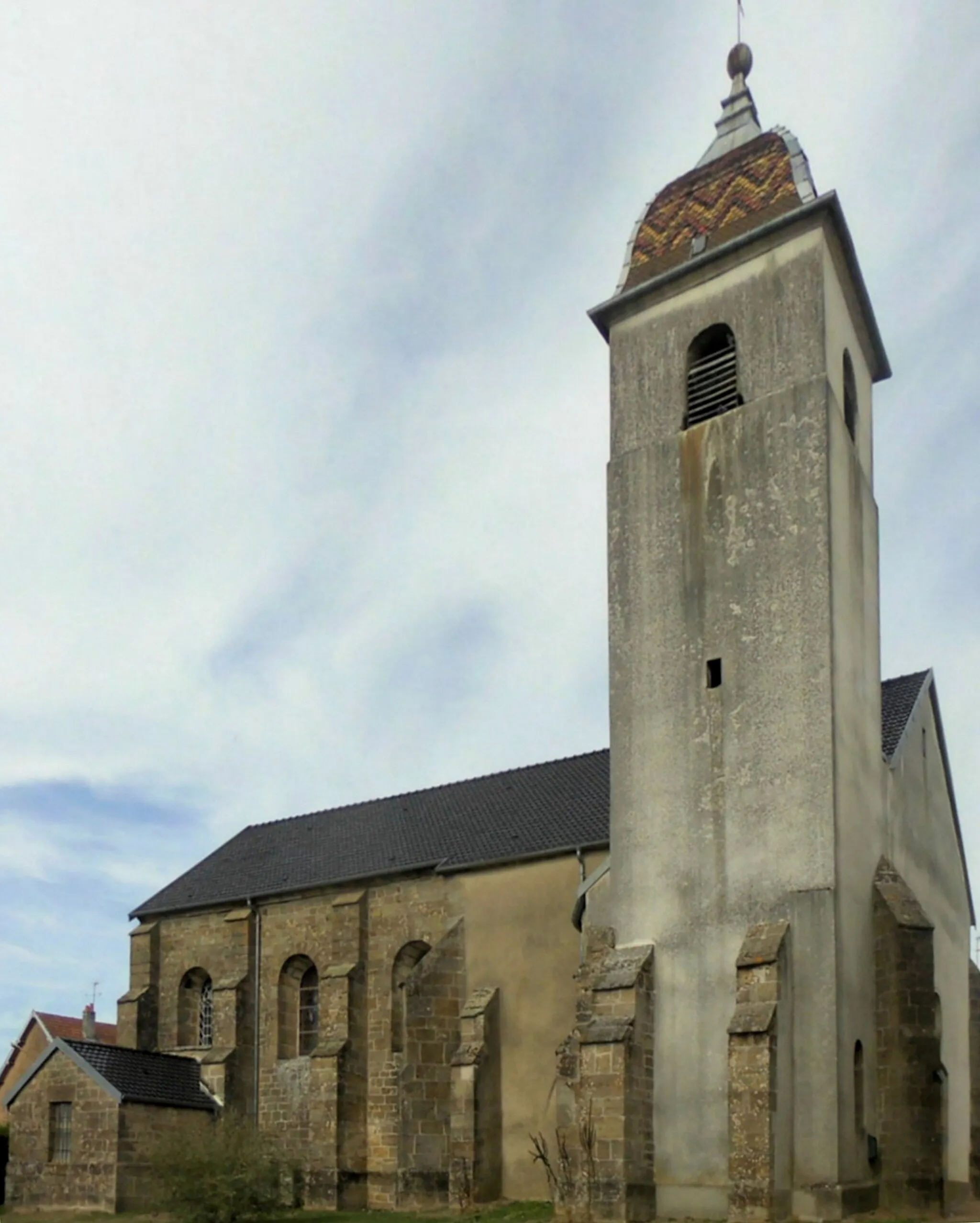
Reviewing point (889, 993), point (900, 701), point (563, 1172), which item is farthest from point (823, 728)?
point (563, 1172)

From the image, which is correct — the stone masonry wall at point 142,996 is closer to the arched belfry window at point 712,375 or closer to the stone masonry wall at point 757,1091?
the stone masonry wall at point 757,1091

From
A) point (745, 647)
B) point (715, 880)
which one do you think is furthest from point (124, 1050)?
point (745, 647)

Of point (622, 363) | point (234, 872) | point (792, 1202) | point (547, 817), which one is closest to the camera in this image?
point (792, 1202)

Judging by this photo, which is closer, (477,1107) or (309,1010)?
(477,1107)

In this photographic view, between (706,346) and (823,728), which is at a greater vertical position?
(706,346)

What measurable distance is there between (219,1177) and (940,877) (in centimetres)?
1340

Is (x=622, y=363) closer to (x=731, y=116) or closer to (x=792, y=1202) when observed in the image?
(x=731, y=116)

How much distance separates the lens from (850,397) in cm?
2094

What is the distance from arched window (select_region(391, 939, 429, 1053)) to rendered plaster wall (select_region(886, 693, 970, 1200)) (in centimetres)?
988

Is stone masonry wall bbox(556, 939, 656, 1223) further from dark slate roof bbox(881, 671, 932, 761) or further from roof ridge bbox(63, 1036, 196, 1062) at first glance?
roof ridge bbox(63, 1036, 196, 1062)

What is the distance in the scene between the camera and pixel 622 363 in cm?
2212

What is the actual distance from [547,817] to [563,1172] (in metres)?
8.94

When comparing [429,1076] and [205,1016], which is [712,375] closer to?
[429,1076]

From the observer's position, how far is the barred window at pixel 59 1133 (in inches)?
1061
